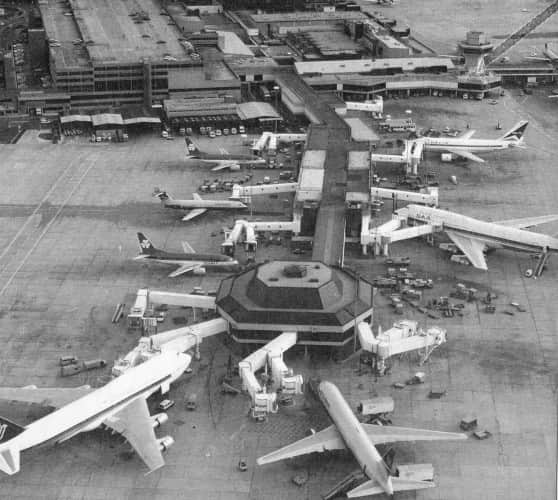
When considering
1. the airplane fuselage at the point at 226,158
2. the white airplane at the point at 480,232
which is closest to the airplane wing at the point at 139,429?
the white airplane at the point at 480,232

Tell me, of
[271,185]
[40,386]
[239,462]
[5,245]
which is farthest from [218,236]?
[239,462]

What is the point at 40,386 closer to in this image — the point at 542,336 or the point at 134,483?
the point at 134,483

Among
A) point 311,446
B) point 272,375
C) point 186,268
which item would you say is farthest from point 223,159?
point 311,446

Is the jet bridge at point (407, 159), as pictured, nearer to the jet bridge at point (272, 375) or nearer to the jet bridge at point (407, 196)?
the jet bridge at point (407, 196)

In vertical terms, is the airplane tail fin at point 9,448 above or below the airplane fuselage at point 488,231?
above

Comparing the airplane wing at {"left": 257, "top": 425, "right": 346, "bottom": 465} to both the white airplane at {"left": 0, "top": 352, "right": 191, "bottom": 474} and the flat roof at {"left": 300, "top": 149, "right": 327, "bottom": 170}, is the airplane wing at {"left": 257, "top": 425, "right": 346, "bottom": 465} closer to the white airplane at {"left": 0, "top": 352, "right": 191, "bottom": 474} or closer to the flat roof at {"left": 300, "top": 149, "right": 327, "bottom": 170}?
the white airplane at {"left": 0, "top": 352, "right": 191, "bottom": 474}

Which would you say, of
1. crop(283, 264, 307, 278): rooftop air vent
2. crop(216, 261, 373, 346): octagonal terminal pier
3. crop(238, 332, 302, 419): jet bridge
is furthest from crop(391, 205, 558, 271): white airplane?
crop(238, 332, 302, 419): jet bridge

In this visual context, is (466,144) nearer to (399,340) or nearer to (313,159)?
(313,159)
